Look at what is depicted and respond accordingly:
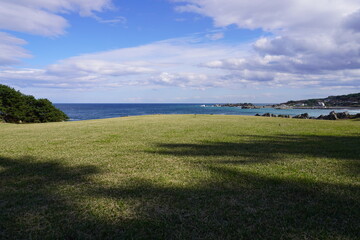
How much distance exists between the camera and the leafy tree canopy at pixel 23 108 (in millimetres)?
41281

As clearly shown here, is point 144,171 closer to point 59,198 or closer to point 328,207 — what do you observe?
point 59,198

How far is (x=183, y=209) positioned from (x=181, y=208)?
6cm

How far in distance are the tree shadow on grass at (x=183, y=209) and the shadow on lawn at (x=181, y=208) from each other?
16mm

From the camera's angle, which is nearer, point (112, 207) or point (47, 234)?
point (47, 234)

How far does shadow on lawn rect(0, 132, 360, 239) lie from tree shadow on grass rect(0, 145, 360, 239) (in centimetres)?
2

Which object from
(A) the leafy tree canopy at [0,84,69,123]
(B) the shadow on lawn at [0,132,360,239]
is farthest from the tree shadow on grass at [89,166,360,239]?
(A) the leafy tree canopy at [0,84,69,123]

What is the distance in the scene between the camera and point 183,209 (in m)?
4.75

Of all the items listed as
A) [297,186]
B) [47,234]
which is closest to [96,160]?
[47,234]

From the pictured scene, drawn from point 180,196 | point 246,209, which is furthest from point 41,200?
point 246,209

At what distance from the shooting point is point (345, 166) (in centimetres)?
805

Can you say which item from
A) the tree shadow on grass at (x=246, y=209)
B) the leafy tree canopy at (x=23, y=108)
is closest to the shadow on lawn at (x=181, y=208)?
the tree shadow on grass at (x=246, y=209)

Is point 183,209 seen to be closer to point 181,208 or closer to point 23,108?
point 181,208

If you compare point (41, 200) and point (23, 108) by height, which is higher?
point (23, 108)

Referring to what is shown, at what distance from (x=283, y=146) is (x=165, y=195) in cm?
858
